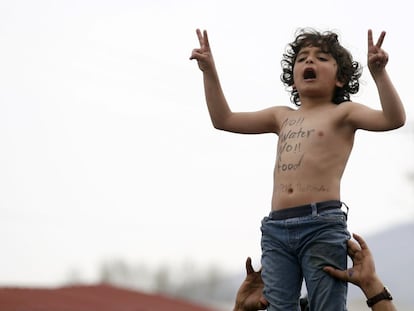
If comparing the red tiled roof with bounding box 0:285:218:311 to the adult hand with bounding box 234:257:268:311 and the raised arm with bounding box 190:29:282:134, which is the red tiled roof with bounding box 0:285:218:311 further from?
the raised arm with bounding box 190:29:282:134

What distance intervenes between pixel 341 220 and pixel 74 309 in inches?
98.9

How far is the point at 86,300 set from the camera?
631cm

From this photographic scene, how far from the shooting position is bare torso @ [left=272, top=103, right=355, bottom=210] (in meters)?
3.84

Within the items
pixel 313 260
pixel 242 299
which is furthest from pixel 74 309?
pixel 313 260

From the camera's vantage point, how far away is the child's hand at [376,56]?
371 cm

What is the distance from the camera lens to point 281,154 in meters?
3.98

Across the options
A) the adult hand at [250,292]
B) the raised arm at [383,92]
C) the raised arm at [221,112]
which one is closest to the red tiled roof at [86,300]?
the adult hand at [250,292]

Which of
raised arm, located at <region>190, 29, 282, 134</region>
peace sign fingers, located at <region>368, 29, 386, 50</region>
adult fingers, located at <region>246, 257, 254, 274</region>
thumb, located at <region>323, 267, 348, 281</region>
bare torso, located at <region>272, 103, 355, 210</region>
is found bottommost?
thumb, located at <region>323, 267, 348, 281</region>

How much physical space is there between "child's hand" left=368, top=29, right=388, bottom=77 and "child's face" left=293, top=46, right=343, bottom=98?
27 centimetres

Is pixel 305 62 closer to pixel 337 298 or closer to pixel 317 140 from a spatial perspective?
pixel 317 140

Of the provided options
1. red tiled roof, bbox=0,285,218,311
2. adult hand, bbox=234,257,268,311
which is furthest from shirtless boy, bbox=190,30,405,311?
red tiled roof, bbox=0,285,218,311

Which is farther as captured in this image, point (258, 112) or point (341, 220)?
point (258, 112)

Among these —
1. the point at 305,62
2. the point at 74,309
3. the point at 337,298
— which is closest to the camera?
the point at 337,298

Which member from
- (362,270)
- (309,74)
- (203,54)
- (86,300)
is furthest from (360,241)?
(86,300)
